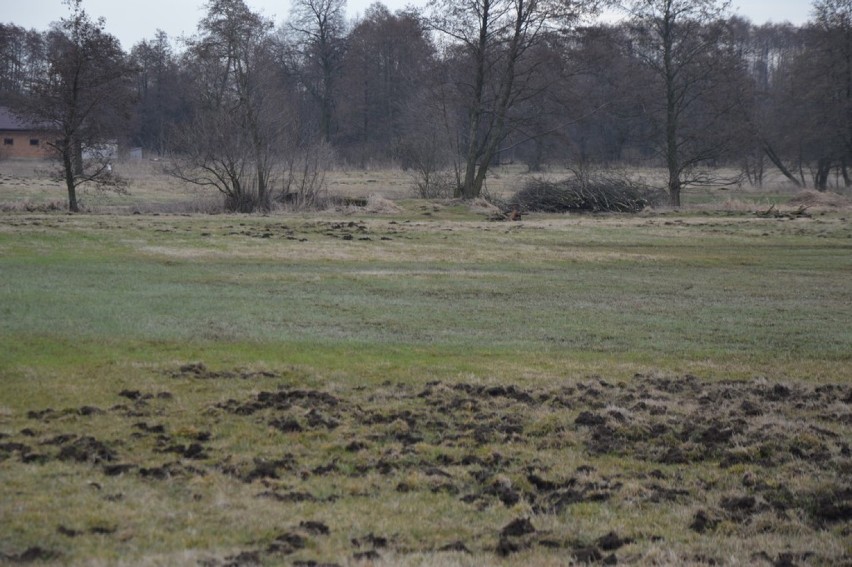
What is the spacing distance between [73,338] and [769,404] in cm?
862

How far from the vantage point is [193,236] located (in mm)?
27516

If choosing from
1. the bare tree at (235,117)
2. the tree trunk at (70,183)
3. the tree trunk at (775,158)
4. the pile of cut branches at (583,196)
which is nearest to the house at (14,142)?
the bare tree at (235,117)

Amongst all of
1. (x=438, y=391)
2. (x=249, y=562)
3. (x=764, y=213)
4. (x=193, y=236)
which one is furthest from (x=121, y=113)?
(x=249, y=562)

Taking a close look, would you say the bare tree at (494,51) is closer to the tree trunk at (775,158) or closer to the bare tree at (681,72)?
the bare tree at (681,72)

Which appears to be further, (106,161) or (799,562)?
(106,161)

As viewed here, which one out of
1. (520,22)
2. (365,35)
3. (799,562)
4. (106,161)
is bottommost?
(799,562)

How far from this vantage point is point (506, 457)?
25.9 feet

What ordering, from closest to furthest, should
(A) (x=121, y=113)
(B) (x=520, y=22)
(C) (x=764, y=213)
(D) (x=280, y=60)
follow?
(C) (x=764, y=213) → (A) (x=121, y=113) → (B) (x=520, y=22) → (D) (x=280, y=60)

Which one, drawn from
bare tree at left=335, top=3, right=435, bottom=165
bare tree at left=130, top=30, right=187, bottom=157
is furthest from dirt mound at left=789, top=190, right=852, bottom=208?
bare tree at left=130, top=30, right=187, bottom=157

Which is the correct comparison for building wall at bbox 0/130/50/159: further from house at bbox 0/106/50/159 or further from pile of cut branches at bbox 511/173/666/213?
pile of cut branches at bbox 511/173/666/213

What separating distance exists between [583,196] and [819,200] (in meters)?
11.5

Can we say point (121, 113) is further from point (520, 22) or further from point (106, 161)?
point (520, 22)

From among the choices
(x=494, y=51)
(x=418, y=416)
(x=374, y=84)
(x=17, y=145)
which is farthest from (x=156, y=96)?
(x=418, y=416)

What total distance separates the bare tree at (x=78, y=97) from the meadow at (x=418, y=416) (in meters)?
19.0
